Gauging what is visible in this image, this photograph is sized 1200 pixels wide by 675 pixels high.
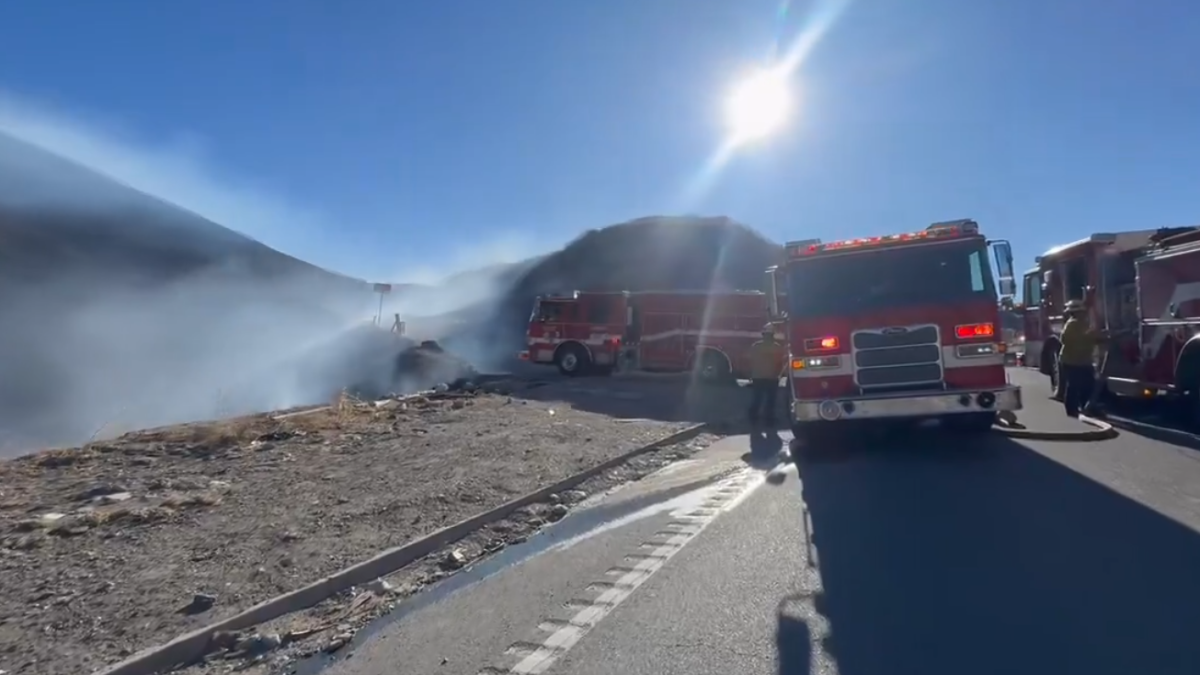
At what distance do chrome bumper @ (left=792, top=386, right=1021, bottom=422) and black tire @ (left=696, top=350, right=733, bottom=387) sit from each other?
49.8 ft

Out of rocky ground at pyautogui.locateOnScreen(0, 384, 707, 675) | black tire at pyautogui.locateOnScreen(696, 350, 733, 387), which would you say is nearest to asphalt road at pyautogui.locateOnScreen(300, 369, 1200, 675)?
rocky ground at pyautogui.locateOnScreen(0, 384, 707, 675)

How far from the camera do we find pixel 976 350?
1047 cm

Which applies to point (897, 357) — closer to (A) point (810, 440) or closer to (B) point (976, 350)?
(B) point (976, 350)

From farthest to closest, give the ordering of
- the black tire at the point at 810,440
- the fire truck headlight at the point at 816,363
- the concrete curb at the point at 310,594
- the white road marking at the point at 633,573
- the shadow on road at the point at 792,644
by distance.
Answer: the black tire at the point at 810,440 < the fire truck headlight at the point at 816,363 < the concrete curb at the point at 310,594 < the white road marking at the point at 633,573 < the shadow on road at the point at 792,644

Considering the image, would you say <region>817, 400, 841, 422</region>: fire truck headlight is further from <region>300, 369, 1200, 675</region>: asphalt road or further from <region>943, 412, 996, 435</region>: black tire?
<region>943, 412, 996, 435</region>: black tire

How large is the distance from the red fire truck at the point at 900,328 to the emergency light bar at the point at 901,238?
0.5 inches

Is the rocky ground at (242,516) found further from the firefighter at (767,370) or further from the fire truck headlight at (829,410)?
the fire truck headlight at (829,410)

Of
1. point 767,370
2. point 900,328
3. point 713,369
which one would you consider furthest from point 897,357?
point 713,369

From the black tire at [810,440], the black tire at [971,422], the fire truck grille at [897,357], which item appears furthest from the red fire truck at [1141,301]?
the black tire at [810,440]

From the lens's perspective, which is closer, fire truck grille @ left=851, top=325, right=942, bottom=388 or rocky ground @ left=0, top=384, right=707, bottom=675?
rocky ground @ left=0, top=384, right=707, bottom=675

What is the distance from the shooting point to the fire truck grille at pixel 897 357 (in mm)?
10547

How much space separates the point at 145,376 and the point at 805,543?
27.7 meters

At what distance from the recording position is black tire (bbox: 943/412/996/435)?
11331 millimetres

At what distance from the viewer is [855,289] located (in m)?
11.1
